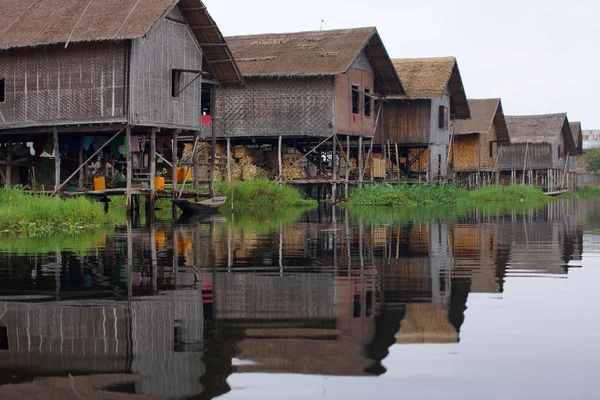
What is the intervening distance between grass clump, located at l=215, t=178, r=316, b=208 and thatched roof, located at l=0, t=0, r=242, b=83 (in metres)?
6.78

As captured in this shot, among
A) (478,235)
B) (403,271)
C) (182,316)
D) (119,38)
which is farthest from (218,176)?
(182,316)

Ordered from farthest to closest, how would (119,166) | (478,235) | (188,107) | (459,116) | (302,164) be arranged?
1. (459,116)
2. (302,164)
3. (119,166)
4. (188,107)
5. (478,235)

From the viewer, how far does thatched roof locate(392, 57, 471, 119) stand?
→ 35.6m

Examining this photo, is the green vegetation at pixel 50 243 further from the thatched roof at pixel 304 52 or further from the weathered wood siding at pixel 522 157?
the weathered wood siding at pixel 522 157

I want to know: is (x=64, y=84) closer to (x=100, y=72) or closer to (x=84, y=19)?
(x=100, y=72)

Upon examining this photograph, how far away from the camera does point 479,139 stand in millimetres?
45719

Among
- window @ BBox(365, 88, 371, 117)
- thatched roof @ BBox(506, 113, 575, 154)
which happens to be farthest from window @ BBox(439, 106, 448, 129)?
thatched roof @ BBox(506, 113, 575, 154)

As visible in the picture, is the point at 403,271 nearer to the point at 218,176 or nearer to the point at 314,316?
the point at 314,316

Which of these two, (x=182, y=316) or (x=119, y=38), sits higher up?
(x=119, y=38)

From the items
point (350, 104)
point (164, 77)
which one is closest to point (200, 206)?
point (164, 77)

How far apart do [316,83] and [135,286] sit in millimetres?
23083

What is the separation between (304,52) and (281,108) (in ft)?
6.76

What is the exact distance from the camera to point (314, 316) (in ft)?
22.4

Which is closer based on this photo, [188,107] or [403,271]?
[403,271]
